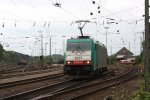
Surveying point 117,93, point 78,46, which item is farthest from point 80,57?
point 117,93

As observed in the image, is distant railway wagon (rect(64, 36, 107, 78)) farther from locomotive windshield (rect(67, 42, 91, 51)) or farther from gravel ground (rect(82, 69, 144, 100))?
gravel ground (rect(82, 69, 144, 100))

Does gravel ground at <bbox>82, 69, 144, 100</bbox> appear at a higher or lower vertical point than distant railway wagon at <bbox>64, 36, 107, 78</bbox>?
lower

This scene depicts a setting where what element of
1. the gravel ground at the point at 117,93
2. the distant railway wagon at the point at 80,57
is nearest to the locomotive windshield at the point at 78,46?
the distant railway wagon at the point at 80,57

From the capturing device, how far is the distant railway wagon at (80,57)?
1094 inches

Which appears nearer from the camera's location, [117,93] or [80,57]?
[117,93]

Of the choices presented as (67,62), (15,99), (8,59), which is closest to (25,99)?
(15,99)

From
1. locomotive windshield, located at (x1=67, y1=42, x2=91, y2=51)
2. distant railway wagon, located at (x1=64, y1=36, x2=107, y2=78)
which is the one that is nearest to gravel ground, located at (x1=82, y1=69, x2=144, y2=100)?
distant railway wagon, located at (x1=64, y1=36, x2=107, y2=78)

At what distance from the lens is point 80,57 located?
28.0 m

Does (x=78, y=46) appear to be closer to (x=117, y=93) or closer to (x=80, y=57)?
(x=80, y=57)

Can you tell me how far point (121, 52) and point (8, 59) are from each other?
53652 mm

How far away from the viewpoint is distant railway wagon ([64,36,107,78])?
27.8 meters

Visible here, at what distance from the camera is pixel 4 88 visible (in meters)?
21.2

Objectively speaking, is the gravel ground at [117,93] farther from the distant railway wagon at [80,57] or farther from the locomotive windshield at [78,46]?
the locomotive windshield at [78,46]

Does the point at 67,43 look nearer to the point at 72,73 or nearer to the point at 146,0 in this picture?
the point at 72,73
